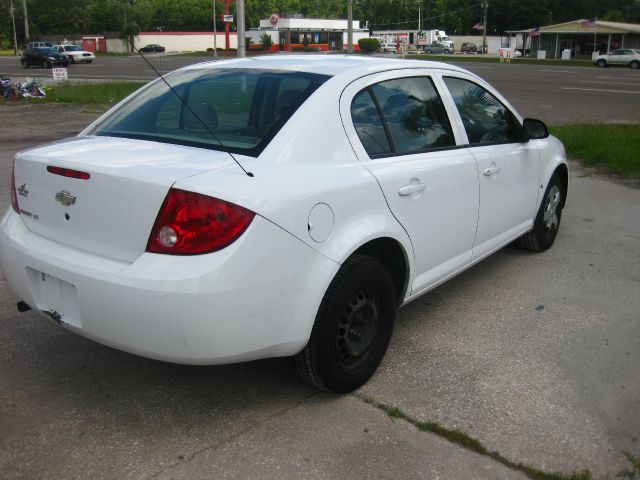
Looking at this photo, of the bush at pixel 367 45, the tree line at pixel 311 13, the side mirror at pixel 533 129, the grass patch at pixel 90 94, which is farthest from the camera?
the tree line at pixel 311 13

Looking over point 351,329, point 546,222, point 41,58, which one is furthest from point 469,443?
point 41,58

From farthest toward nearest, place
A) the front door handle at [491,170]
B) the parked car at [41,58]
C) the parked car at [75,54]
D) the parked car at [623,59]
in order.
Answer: the parked car at [75,54] < the parked car at [623,59] < the parked car at [41,58] < the front door handle at [491,170]

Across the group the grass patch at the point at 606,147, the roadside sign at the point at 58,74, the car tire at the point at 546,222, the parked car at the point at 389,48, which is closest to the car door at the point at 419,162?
the car tire at the point at 546,222

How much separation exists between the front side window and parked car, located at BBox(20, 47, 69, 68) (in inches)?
1729

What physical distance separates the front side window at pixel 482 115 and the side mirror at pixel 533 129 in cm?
4

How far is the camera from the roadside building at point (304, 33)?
6973cm

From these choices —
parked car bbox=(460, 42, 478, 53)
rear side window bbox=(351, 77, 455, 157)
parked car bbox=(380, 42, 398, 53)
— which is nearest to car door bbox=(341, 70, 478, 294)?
rear side window bbox=(351, 77, 455, 157)

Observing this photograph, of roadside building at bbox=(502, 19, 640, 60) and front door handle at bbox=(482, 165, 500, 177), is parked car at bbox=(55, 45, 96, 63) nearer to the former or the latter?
roadside building at bbox=(502, 19, 640, 60)

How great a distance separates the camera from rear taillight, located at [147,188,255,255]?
8.76ft

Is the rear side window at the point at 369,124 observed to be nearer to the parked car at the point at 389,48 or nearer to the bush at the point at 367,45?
the bush at the point at 367,45

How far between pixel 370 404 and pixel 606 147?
825 cm

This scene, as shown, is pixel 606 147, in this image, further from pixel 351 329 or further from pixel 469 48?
pixel 469 48

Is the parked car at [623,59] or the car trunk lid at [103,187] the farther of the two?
the parked car at [623,59]

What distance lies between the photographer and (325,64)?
3688 mm
